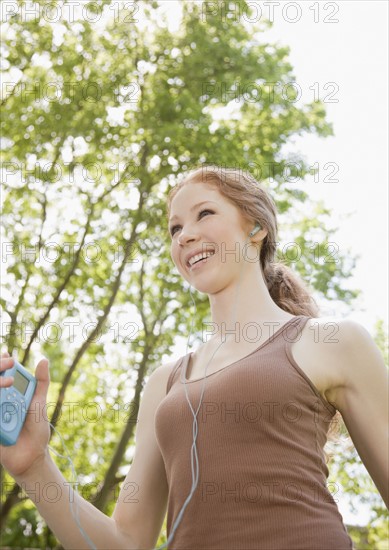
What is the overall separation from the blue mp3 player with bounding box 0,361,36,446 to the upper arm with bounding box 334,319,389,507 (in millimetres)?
993

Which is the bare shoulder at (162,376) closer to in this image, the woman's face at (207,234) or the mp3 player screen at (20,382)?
the woman's face at (207,234)

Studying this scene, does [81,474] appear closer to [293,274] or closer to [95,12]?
[95,12]

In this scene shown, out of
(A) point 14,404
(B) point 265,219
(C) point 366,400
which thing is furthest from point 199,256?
(A) point 14,404

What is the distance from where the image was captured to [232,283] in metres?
2.73

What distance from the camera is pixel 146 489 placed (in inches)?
98.0

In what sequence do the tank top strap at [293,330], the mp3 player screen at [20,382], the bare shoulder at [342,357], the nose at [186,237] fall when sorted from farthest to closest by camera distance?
the nose at [186,237] → the tank top strap at [293,330] → the bare shoulder at [342,357] → the mp3 player screen at [20,382]

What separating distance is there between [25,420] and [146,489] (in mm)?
606

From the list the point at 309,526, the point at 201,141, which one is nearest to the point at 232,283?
the point at 309,526

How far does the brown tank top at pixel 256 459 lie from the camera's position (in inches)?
76.8

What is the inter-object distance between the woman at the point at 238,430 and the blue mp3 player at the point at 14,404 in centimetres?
4

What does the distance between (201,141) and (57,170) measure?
253cm

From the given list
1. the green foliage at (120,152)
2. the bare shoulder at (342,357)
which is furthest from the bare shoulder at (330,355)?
the green foliage at (120,152)

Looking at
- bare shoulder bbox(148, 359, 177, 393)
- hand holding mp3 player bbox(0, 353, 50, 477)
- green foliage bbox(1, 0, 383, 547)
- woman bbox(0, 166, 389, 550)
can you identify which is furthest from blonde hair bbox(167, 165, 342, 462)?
green foliage bbox(1, 0, 383, 547)

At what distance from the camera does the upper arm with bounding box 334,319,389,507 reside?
6.98ft
